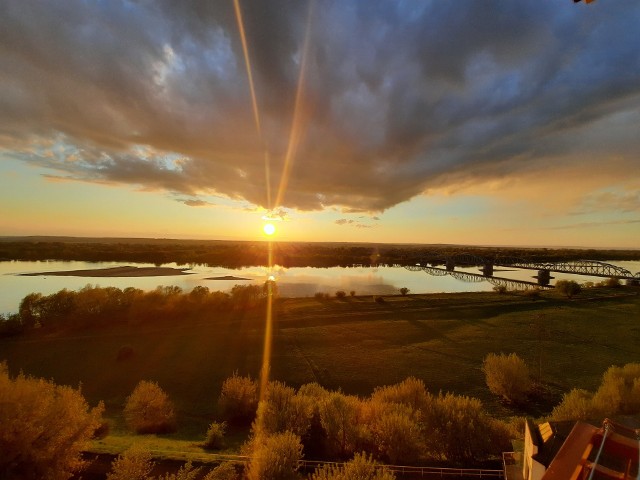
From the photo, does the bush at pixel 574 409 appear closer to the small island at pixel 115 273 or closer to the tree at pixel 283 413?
the tree at pixel 283 413

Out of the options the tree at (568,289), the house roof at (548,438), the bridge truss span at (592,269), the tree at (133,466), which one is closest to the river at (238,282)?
the tree at (568,289)

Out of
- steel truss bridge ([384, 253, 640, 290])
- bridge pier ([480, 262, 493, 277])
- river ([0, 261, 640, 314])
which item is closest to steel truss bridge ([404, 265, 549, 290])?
steel truss bridge ([384, 253, 640, 290])

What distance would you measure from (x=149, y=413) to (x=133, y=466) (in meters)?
11.3

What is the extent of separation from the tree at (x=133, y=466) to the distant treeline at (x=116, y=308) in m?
37.5

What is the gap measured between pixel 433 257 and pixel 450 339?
143982mm

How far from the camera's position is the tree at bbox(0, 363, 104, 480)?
1371 centimetres

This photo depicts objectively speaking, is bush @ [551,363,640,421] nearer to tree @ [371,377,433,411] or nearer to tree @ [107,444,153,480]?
tree @ [371,377,433,411]

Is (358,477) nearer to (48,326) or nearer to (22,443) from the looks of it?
(22,443)

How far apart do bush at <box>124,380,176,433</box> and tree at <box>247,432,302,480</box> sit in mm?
11184

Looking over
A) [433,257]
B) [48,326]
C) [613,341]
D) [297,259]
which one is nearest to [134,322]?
[48,326]

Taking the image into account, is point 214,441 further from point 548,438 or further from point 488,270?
point 488,270

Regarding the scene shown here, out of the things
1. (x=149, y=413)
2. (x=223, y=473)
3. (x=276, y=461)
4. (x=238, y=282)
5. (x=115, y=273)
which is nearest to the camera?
(x=276, y=461)

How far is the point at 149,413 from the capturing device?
24.8 m

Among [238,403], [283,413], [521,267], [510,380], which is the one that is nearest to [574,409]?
[510,380]
